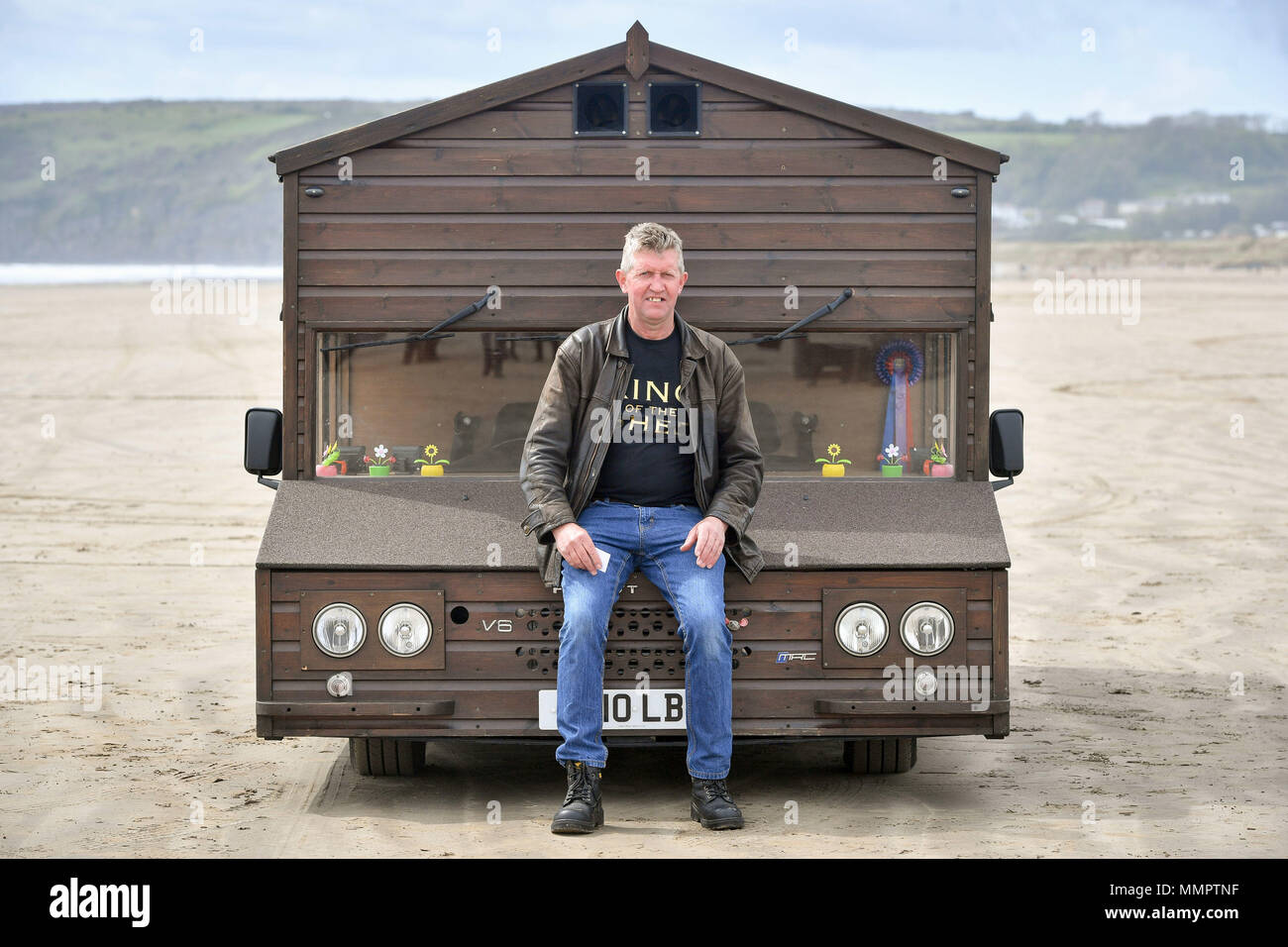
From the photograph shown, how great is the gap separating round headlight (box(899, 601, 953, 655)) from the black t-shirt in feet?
3.10

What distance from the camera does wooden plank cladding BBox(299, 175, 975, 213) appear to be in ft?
20.8

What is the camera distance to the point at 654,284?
5.65 meters

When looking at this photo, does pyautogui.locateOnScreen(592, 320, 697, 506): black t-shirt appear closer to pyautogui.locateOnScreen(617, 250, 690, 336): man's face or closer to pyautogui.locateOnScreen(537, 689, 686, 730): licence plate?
pyautogui.locateOnScreen(617, 250, 690, 336): man's face

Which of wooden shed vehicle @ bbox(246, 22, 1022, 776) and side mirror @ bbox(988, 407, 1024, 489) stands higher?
wooden shed vehicle @ bbox(246, 22, 1022, 776)

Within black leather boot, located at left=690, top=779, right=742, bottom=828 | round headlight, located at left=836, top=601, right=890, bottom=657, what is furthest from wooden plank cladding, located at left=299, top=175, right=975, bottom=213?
black leather boot, located at left=690, top=779, right=742, bottom=828

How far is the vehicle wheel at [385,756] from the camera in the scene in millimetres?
6457

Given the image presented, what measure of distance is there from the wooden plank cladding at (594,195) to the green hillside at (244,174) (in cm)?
7920

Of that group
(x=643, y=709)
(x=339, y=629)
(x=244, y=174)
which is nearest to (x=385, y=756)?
(x=339, y=629)

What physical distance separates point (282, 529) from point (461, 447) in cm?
80

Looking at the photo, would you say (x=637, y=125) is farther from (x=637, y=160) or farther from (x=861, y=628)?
(x=861, y=628)

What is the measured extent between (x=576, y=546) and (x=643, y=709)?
68cm

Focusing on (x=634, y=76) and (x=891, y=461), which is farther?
(x=891, y=461)

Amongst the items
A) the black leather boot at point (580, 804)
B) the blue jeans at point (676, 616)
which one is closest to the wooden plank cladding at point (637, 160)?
the blue jeans at point (676, 616)

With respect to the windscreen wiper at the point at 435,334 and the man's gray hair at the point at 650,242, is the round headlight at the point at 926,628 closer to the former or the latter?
the man's gray hair at the point at 650,242
